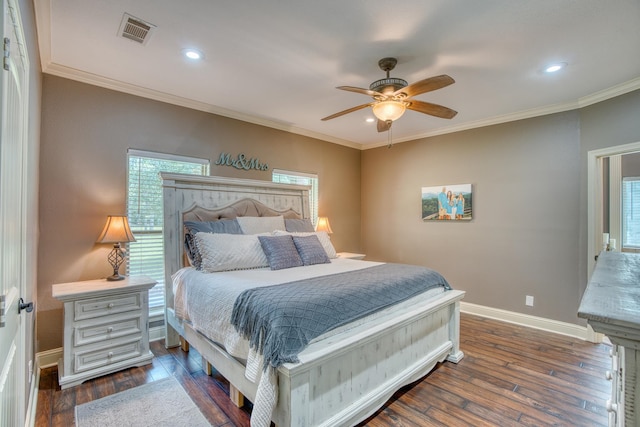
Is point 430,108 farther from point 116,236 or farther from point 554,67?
point 116,236

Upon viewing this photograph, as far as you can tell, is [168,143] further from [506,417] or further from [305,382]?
[506,417]

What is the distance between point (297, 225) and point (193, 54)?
7.37 feet

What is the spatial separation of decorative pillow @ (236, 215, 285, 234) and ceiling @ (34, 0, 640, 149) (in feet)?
4.56

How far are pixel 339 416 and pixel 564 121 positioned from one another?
4.00m

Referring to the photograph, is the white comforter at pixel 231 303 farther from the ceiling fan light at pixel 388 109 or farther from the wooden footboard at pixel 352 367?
the ceiling fan light at pixel 388 109

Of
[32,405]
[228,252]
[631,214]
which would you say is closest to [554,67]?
[631,214]

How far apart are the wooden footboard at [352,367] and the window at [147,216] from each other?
0.90 metres

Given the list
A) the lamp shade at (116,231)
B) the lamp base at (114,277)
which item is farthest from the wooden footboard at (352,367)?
the lamp shade at (116,231)

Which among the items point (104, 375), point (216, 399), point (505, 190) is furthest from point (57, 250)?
point (505, 190)

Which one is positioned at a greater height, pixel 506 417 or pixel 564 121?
pixel 564 121

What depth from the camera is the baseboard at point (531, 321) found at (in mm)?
3502

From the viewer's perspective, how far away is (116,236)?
9.29 ft

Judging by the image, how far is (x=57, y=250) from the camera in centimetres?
283

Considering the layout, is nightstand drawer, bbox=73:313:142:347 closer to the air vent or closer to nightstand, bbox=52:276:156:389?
nightstand, bbox=52:276:156:389
